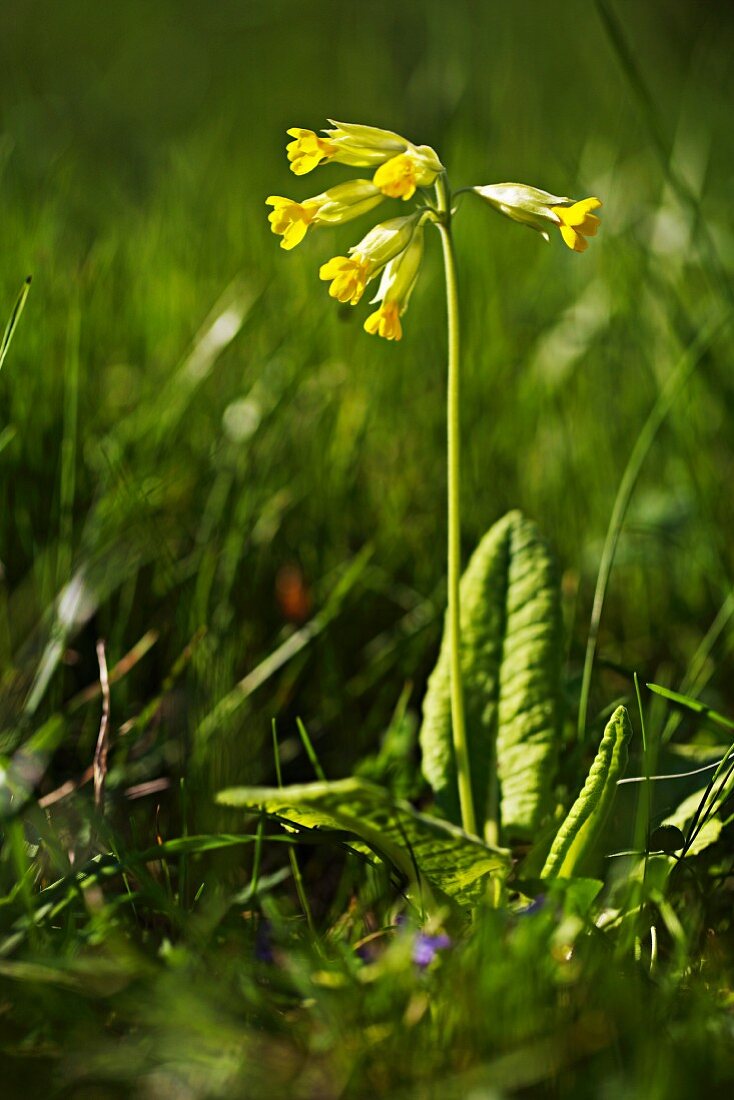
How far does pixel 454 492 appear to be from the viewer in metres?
1.29

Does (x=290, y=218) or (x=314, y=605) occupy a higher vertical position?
(x=290, y=218)

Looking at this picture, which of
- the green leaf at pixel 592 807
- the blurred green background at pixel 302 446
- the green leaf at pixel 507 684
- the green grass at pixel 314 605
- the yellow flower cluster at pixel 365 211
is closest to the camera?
the green grass at pixel 314 605

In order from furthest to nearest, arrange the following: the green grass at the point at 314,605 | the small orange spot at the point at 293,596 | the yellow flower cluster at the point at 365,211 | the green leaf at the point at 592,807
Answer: the small orange spot at the point at 293,596
the yellow flower cluster at the point at 365,211
the green leaf at the point at 592,807
the green grass at the point at 314,605

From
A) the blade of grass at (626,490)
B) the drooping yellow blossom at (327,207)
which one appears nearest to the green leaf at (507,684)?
the blade of grass at (626,490)

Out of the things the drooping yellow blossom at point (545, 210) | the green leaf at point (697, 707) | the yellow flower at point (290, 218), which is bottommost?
the green leaf at point (697, 707)

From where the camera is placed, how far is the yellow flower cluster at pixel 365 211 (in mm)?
1302

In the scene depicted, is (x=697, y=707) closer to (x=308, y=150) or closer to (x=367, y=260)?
(x=367, y=260)

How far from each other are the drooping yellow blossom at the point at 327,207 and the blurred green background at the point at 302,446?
51 centimetres

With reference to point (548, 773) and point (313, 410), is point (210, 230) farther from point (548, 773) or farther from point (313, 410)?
point (548, 773)

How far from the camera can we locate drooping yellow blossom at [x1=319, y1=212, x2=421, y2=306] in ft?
4.28

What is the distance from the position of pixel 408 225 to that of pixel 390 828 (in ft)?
2.37

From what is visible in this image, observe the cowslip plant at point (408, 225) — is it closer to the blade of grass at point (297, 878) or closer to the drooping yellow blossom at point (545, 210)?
the drooping yellow blossom at point (545, 210)

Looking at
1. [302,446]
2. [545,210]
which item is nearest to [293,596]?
[302,446]

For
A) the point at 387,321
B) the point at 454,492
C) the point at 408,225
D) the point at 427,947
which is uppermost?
the point at 408,225
